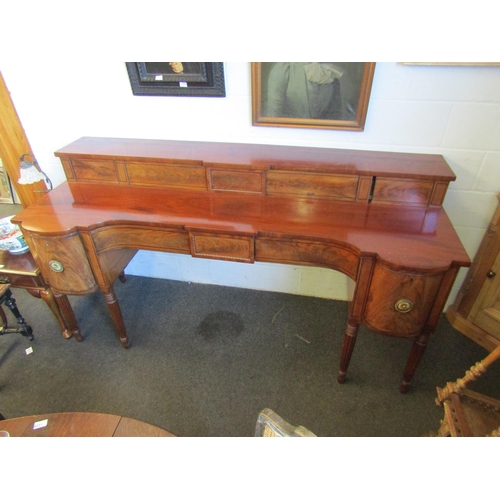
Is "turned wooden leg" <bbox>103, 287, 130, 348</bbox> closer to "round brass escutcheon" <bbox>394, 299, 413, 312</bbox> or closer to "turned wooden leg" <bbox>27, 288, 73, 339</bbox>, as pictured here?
"turned wooden leg" <bbox>27, 288, 73, 339</bbox>

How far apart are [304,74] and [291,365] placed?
1558 millimetres

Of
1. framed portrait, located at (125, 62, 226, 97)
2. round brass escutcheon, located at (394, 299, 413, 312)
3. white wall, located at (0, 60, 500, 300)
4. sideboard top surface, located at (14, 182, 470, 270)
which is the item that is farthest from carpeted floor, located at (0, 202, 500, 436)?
framed portrait, located at (125, 62, 226, 97)

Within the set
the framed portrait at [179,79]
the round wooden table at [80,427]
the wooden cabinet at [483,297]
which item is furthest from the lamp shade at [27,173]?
the wooden cabinet at [483,297]

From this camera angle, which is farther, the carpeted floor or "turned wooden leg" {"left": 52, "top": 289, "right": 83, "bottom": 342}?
"turned wooden leg" {"left": 52, "top": 289, "right": 83, "bottom": 342}

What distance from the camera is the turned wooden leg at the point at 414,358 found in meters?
Answer: 1.52

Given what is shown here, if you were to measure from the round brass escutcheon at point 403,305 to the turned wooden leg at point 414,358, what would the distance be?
23 cm

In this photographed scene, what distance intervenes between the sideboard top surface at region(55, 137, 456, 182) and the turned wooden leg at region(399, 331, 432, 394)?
2.43 ft

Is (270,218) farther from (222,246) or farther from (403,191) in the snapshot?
(403,191)

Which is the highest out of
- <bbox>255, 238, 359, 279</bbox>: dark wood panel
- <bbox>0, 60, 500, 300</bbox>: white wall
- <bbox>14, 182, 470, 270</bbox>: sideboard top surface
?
<bbox>0, 60, 500, 300</bbox>: white wall

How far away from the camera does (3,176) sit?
3436 millimetres

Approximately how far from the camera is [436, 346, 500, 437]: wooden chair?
3.81 feet

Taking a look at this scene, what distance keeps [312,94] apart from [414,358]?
1.39 meters

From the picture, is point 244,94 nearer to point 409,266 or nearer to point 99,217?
point 99,217
